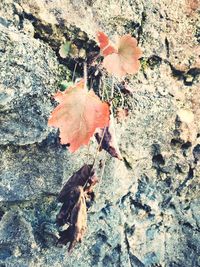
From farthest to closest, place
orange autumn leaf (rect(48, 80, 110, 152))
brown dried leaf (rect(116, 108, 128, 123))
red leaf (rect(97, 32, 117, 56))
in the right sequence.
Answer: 1. brown dried leaf (rect(116, 108, 128, 123))
2. red leaf (rect(97, 32, 117, 56))
3. orange autumn leaf (rect(48, 80, 110, 152))

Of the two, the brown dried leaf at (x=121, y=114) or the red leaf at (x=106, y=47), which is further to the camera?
the brown dried leaf at (x=121, y=114)

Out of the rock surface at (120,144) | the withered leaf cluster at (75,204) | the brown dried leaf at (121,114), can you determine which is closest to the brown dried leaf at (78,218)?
the withered leaf cluster at (75,204)

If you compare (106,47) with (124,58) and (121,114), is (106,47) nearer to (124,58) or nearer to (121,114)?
(124,58)

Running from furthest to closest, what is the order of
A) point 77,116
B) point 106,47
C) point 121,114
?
point 121,114 → point 106,47 → point 77,116

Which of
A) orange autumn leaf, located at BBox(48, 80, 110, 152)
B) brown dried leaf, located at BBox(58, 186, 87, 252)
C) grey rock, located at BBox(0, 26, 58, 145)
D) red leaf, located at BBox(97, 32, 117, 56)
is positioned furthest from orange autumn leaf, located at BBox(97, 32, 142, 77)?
brown dried leaf, located at BBox(58, 186, 87, 252)

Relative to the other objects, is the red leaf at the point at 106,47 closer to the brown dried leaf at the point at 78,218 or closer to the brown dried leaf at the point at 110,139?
the brown dried leaf at the point at 110,139

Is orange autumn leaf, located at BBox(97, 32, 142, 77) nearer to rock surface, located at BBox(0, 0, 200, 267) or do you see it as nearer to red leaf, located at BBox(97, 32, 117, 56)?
red leaf, located at BBox(97, 32, 117, 56)

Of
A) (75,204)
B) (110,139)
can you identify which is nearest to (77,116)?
(110,139)
